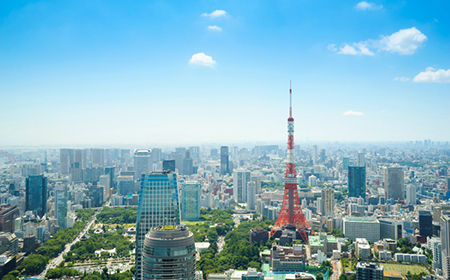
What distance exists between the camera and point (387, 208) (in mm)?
25297

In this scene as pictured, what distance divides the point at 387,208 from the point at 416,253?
9297 mm

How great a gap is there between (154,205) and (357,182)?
2286 cm

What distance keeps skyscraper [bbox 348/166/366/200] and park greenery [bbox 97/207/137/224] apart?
16.5 meters

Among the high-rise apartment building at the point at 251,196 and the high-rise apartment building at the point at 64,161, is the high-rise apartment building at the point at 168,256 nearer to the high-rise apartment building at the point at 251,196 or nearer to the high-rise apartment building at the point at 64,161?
the high-rise apartment building at the point at 251,196

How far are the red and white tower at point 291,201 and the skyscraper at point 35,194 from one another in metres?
14.3

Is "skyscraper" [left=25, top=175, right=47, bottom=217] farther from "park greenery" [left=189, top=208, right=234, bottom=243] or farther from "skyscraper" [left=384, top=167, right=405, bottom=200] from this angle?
"skyscraper" [left=384, top=167, right=405, bottom=200]

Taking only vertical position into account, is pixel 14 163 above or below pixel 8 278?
above

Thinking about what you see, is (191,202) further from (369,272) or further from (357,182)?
(369,272)

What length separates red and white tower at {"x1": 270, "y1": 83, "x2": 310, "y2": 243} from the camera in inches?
734

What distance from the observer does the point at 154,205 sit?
10305 mm

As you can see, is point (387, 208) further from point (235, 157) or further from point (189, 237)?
point (235, 157)

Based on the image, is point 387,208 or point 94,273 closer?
point 94,273

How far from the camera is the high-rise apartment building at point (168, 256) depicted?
295 inches

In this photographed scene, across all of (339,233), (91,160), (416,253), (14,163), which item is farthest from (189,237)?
(91,160)
